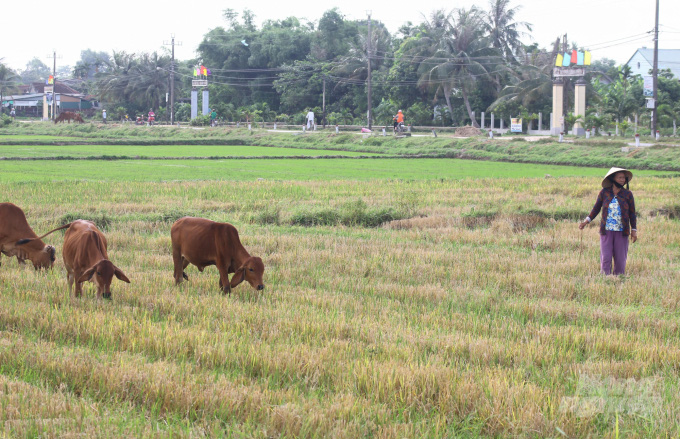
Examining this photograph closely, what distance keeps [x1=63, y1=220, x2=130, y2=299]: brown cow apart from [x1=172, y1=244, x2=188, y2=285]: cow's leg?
71cm

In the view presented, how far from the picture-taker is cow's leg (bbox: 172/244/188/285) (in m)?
7.58

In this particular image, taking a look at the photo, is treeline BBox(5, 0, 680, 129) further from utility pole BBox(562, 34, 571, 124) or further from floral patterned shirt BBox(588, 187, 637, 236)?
floral patterned shirt BBox(588, 187, 637, 236)

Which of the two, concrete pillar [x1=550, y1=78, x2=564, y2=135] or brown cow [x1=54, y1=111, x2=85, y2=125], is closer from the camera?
concrete pillar [x1=550, y1=78, x2=564, y2=135]

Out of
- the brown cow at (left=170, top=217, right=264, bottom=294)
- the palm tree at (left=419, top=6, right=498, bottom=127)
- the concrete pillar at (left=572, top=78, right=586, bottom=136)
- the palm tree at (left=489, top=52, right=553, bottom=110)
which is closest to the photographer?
the brown cow at (left=170, top=217, right=264, bottom=294)

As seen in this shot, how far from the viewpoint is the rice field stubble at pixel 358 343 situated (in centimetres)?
408

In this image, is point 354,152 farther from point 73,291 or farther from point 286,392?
point 286,392

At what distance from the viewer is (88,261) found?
6.89m

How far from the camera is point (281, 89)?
6291 cm

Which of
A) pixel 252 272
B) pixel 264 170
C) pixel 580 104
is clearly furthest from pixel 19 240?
pixel 580 104

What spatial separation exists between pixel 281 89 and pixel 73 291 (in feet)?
187

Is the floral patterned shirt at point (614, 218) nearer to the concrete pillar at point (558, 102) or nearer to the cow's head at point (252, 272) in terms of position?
the cow's head at point (252, 272)

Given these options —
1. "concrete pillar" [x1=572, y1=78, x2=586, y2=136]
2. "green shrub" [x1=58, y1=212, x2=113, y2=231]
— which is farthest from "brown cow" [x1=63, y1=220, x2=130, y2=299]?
"concrete pillar" [x1=572, y1=78, x2=586, y2=136]

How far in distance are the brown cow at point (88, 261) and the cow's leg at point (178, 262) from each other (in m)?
0.71

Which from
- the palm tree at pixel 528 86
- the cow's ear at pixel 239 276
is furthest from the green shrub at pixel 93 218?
the palm tree at pixel 528 86
